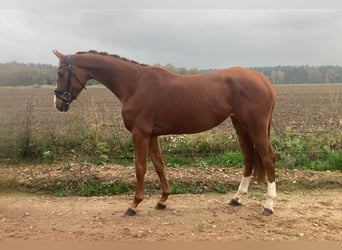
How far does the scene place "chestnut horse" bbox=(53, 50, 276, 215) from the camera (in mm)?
5051

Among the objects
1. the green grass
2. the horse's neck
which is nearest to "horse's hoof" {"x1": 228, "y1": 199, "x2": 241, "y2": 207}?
the green grass

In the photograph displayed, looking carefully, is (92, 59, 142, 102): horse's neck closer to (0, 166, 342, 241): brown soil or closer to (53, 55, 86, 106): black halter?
(53, 55, 86, 106): black halter

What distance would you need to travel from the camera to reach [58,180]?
22.0 feet

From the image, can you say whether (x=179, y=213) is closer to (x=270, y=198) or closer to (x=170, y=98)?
(x=270, y=198)

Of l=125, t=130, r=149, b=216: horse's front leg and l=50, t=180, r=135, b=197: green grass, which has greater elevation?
l=125, t=130, r=149, b=216: horse's front leg

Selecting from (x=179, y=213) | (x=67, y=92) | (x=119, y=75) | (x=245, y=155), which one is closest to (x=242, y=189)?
(x=245, y=155)

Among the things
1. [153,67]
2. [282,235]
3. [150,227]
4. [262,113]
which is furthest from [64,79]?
[282,235]

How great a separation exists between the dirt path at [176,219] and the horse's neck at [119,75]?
1.79m

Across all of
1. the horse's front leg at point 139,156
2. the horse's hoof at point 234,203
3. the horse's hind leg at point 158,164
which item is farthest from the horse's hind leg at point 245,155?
the horse's front leg at point 139,156

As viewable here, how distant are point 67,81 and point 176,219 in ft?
8.34

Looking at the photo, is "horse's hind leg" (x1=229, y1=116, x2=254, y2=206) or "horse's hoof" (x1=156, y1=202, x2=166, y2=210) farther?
"horse's hind leg" (x1=229, y1=116, x2=254, y2=206)

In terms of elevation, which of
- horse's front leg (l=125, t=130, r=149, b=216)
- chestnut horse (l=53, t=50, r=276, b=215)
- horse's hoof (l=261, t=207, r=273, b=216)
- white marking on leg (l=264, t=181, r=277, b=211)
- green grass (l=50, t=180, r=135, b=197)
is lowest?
green grass (l=50, t=180, r=135, b=197)

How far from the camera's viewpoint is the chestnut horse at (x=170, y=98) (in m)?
5.05

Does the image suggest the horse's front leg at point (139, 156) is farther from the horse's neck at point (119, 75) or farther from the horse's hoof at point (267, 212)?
the horse's hoof at point (267, 212)
